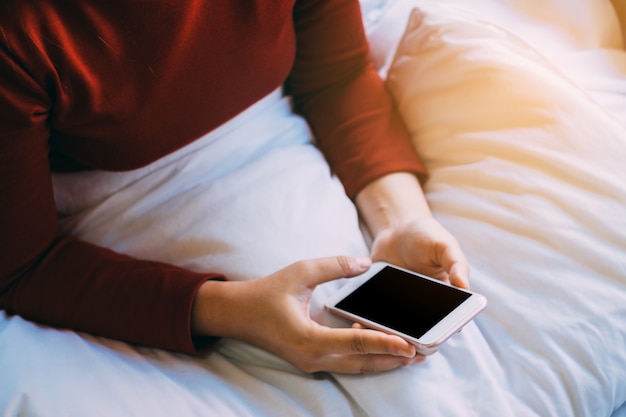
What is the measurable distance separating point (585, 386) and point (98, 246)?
54 centimetres

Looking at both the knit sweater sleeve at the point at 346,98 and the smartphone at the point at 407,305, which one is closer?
the smartphone at the point at 407,305

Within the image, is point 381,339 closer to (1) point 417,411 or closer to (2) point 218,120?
(1) point 417,411

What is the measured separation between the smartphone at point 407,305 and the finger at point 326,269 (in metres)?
0.03

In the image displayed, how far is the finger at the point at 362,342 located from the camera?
60cm

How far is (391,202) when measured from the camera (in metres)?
0.81

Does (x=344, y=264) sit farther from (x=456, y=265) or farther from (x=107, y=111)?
(x=107, y=111)

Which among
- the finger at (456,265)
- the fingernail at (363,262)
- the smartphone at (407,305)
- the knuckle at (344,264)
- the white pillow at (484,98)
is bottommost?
the smartphone at (407,305)

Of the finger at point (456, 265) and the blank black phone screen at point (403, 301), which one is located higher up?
the finger at point (456, 265)

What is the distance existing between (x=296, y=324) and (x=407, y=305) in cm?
12

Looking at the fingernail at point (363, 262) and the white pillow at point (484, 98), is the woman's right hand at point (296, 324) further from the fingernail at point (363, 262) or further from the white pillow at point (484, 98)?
the white pillow at point (484, 98)

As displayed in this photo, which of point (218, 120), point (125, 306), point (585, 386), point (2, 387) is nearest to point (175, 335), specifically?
point (125, 306)

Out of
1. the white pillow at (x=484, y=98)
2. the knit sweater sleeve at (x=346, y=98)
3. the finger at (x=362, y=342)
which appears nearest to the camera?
the finger at (x=362, y=342)

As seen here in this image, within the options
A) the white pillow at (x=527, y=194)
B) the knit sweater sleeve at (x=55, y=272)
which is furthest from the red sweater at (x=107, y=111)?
the white pillow at (x=527, y=194)

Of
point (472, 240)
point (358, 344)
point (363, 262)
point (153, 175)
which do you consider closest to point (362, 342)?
point (358, 344)
